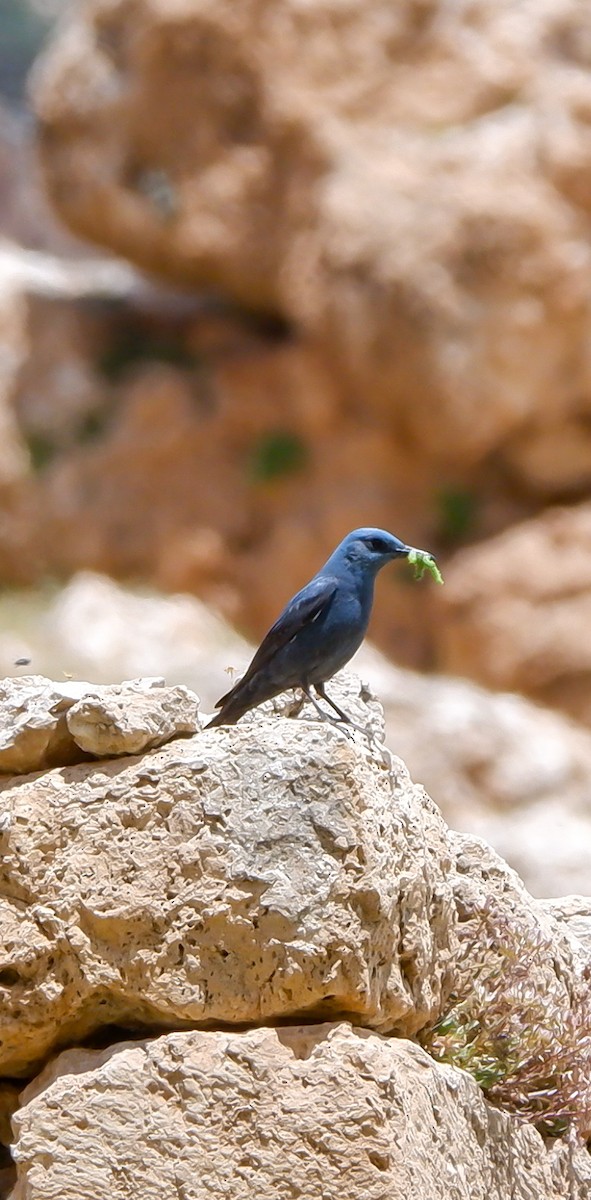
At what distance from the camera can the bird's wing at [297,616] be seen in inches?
169

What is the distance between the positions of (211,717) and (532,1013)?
1.19 metres

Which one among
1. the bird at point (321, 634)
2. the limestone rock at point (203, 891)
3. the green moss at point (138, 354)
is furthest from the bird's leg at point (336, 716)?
the green moss at point (138, 354)

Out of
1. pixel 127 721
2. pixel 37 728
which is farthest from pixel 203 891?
pixel 37 728

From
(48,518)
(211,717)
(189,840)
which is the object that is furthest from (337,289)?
(189,840)

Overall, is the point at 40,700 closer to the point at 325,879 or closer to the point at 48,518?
the point at 325,879

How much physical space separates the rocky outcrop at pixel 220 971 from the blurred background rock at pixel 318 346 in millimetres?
8799

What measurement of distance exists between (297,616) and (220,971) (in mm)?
1262

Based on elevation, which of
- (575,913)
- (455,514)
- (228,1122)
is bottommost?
(228,1122)

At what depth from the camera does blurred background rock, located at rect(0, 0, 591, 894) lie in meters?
12.9

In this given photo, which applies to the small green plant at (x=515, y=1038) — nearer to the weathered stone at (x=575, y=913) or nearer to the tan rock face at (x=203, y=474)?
the weathered stone at (x=575, y=913)

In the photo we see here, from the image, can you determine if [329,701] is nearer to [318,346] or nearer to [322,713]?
[322,713]

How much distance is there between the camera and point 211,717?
4.29 metres

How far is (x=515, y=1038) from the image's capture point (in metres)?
4.07

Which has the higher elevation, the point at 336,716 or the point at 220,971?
the point at 336,716
